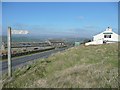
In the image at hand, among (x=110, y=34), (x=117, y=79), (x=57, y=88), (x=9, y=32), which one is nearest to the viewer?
(x=57, y=88)

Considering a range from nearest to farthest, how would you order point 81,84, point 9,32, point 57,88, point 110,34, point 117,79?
point 57,88
point 81,84
point 117,79
point 9,32
point 110,34

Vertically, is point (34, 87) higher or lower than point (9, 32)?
lower

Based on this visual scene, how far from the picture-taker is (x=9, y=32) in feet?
40.9

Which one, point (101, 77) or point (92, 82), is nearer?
point (92, 82)

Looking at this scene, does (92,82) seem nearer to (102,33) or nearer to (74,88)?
(74,88)

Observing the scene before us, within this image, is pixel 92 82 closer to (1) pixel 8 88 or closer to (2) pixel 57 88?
(2) pixel 57 88

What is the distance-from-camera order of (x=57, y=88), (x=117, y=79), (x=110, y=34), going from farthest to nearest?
(x=110, y=34)
(x=117, y=79)
(x=57, y=88)

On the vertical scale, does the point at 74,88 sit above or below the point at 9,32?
below

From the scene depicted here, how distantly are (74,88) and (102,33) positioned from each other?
7998cm

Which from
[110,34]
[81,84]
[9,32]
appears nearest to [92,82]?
[81,84]

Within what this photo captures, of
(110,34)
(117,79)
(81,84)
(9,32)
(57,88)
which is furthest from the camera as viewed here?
(110,34)

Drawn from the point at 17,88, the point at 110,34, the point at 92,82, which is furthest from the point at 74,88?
the point at 110,34

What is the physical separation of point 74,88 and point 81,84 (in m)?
0.63

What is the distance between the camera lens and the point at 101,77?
10.1m
